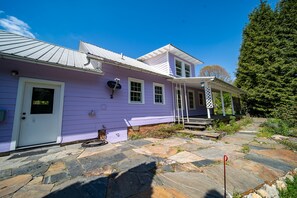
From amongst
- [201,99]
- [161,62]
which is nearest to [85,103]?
[161,62]

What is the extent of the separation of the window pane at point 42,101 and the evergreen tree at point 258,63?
16272mm

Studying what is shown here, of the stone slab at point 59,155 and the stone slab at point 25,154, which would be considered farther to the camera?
the stone slab at point 25,154

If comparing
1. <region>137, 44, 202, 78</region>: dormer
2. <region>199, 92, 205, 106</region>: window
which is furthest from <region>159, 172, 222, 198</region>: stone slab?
<region>199, 92, 205, 106</region>: window

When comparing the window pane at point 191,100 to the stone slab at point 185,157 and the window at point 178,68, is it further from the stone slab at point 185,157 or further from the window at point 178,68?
the stone slab at point 185,157

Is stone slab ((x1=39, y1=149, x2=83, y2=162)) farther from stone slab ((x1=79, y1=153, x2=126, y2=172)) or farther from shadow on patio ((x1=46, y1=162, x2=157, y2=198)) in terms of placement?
shadow on patio ((x1=46, y1=162, x2=157, y2=198))

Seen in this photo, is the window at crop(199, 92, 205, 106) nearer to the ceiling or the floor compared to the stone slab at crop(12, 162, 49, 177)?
nearer to the ceiling

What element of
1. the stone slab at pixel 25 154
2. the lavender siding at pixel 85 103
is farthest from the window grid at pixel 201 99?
the stone slab at pixel 25 154

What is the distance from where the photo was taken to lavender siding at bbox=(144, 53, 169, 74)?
9.21 m

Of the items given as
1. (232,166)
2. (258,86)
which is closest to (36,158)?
(232,166)

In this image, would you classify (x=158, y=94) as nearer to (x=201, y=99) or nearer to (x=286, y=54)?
(x=201, y=99)

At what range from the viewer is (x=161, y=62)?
9.57m

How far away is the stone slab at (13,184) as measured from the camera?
73.3 inches

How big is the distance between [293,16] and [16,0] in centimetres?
2043

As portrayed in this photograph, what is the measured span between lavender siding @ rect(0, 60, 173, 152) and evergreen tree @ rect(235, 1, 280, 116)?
40.4 ft
